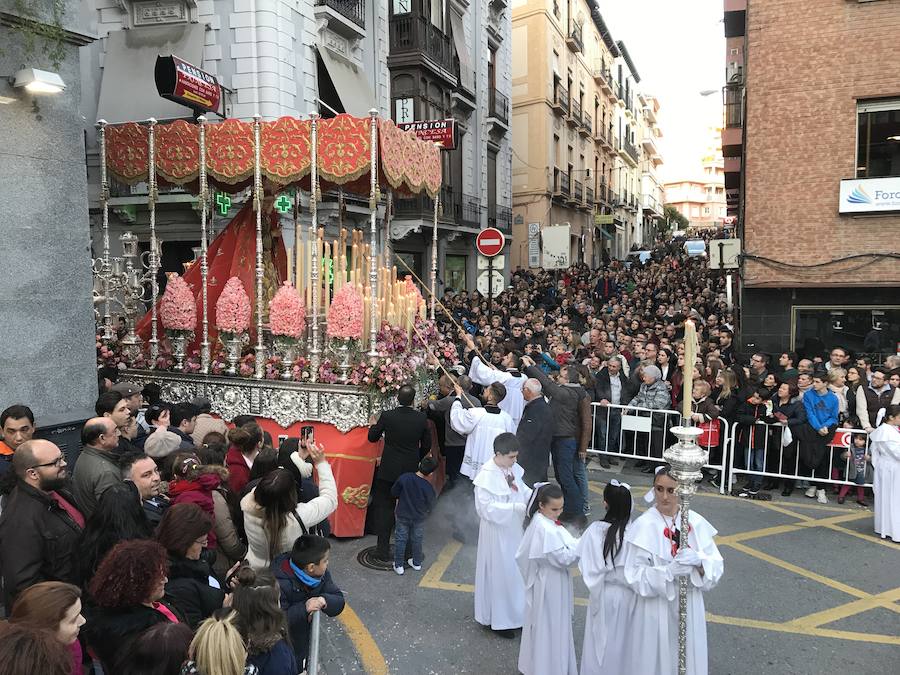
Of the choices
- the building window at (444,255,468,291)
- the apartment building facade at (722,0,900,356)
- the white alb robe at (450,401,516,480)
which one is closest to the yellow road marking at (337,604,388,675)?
the white alb robe at (450,401,516,480)

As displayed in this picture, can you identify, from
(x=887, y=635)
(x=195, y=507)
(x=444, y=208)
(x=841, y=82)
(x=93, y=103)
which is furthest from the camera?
(x=444, y=208)

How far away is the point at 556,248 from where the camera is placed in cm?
1806

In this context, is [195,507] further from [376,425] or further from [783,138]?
[783,138]

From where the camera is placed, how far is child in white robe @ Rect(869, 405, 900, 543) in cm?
699

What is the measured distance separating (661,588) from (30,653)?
3.15 meters

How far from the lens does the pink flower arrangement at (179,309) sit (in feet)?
27.3

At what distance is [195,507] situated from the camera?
11.7ft

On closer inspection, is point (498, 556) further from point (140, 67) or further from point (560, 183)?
point (560, 183)

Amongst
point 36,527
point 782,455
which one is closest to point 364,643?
point 36,527

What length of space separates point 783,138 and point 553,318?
6.71 m

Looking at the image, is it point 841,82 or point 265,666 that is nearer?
point 265,666

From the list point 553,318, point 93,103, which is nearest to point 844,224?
point 553,318

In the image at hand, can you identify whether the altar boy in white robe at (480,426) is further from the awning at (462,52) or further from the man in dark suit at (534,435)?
the awning at (462,52)

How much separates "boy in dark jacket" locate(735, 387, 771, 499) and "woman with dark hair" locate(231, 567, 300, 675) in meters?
7.16
